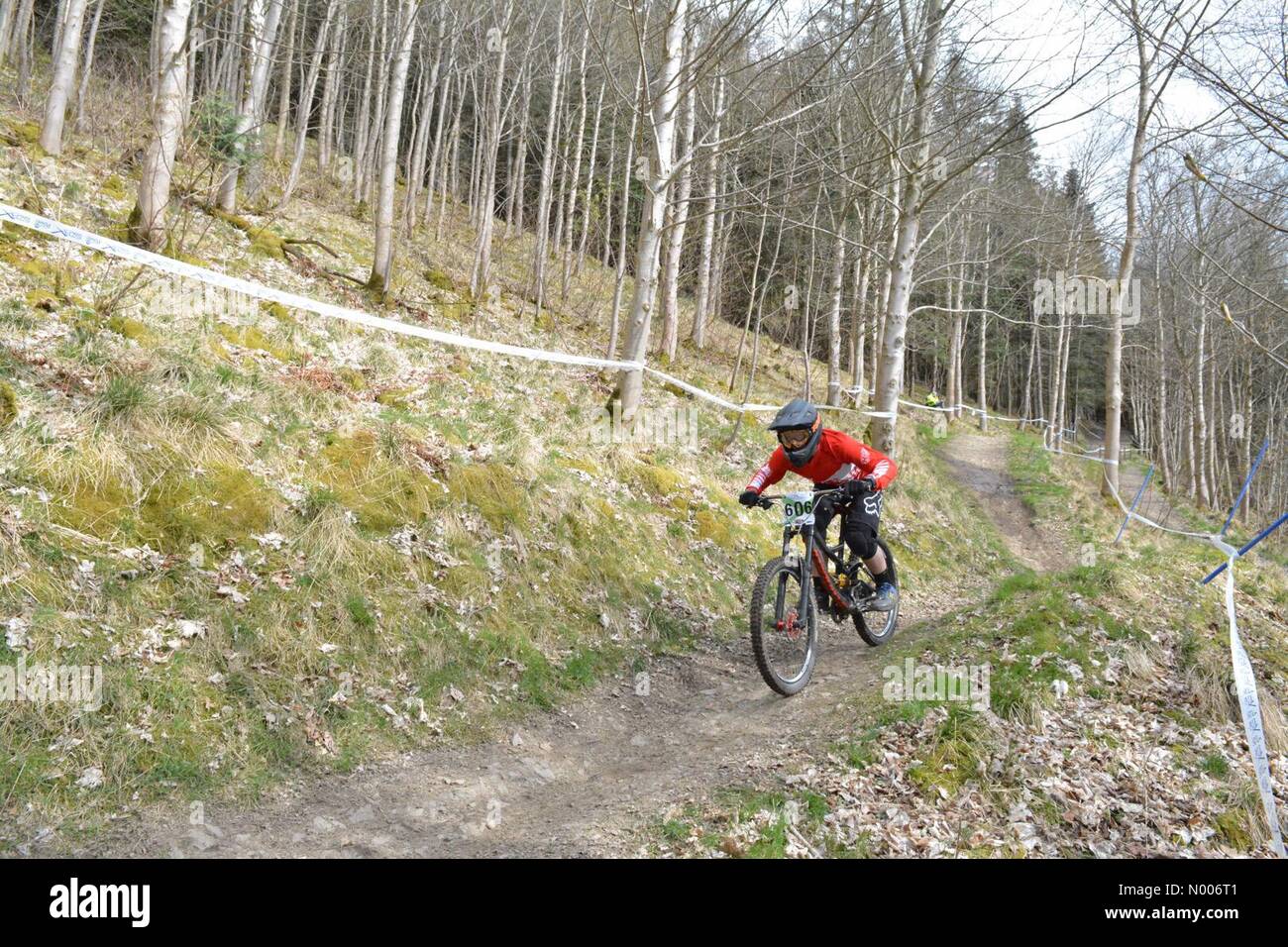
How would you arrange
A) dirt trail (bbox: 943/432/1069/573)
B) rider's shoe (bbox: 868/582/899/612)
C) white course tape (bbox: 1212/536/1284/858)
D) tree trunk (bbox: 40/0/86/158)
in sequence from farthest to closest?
dirt trail (bbox: 943/432/1069/573)
tree trunk (bbox: 40/0/86/158)
rider's shoe (bbox: 868/582/899/612)
white course tape (bbox: 1212/536/1284/858)

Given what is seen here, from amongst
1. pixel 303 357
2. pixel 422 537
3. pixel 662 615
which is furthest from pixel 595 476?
pixel 303 357

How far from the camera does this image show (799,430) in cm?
590

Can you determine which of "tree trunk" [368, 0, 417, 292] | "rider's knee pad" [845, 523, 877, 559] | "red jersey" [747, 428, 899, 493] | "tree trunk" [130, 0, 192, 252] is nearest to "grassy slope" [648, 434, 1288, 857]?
"rider's knee pad" [845, 523, 877, 559]

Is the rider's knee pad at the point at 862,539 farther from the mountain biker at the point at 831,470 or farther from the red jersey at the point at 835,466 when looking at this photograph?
the red jersey at the point at 835,466

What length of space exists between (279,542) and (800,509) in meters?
3.76

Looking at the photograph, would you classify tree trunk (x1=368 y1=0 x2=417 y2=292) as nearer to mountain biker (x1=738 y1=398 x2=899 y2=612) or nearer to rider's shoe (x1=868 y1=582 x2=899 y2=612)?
mountain biker (x1=738 y1=398 x2=899 y2=612)

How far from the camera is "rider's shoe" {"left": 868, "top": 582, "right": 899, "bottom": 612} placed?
21.6 ft

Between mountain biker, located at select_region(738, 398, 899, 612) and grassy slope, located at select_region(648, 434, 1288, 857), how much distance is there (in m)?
1.19

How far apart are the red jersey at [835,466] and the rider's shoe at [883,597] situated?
1.06 meters

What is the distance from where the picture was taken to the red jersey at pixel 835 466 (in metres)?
6.07

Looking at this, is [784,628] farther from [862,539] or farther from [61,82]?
[61,82]

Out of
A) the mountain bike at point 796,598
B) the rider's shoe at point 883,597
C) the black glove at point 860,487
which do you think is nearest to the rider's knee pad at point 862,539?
the mountain bike at point 796,598
